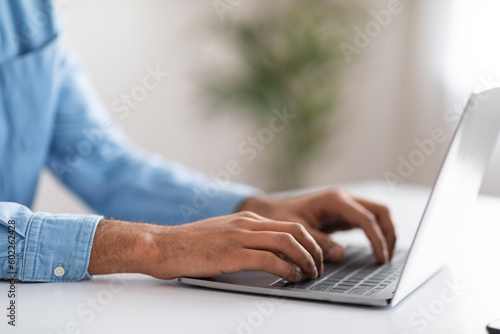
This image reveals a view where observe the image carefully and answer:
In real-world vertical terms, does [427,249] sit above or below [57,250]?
above

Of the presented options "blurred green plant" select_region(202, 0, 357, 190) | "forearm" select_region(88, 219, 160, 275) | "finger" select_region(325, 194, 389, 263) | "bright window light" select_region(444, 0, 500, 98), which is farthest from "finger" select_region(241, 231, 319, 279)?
"blurred green plant" select_region(202, 0, 357, 190)

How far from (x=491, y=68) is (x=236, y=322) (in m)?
2.61

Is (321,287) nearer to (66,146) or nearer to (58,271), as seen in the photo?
(58,271)

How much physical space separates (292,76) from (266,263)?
2549 millimetres

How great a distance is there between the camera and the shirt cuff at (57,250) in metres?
0.82

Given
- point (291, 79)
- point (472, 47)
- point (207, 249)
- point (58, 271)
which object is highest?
point (472, 47)

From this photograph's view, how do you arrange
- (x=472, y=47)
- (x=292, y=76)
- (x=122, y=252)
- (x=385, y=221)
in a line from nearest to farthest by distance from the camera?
(x=122, y=252) < (x=385, y=221) < (x=472, y=47) < (x=292, y=76)

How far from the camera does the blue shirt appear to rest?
4.12 ft

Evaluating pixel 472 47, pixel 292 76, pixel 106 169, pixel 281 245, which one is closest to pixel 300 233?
pixel 281 245

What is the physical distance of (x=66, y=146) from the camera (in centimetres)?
146

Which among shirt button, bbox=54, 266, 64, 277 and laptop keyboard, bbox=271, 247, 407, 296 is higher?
laptop keyboard, bbox=271, 247, 407, 296

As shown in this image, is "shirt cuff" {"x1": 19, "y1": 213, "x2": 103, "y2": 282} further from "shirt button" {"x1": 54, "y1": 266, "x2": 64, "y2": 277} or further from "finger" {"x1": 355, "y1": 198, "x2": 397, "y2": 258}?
"finger" {"x1": 355, "y1": 198, "x2": 397, "y2": 258}

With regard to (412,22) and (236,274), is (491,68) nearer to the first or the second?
(412,22)

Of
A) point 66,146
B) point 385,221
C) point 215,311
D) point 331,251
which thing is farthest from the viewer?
point 66,146
